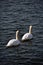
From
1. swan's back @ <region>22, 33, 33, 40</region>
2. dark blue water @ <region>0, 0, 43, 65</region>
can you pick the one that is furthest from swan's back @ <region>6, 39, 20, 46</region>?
swan's back @ <region>22, 33, 33, 40</region>

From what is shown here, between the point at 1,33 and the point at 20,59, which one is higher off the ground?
the point at 1,33

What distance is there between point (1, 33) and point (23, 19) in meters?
7.47

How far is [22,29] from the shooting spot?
33.5 metres

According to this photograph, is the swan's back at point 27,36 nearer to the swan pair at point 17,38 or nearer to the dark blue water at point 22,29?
the swan pair at point 17,38

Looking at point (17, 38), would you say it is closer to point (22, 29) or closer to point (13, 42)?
point (13, 42)

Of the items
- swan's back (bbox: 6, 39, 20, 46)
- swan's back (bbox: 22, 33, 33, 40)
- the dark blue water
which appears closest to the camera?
the dark blue water

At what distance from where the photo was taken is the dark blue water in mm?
25172

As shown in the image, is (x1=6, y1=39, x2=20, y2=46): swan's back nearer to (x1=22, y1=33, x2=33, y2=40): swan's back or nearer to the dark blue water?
the dark blue water

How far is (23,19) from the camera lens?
3866 centimetres

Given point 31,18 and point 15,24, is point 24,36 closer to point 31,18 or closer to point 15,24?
point 15,24

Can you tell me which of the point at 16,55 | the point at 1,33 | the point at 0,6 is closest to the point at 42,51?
the point at 16,55

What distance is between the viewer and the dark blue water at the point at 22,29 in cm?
2517

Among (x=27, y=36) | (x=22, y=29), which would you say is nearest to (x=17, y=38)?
(x=27, y=36)

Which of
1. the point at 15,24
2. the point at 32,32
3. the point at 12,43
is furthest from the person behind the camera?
the point at 15,24
